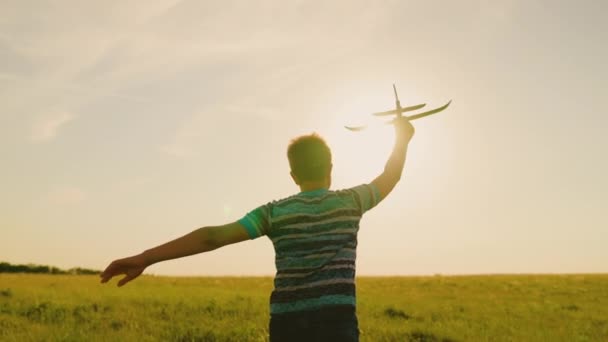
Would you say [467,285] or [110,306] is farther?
[467,285]

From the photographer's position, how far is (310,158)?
3.42 m

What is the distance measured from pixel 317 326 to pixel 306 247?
41 centimetres

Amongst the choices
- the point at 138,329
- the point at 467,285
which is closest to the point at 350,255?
the point at 138,329

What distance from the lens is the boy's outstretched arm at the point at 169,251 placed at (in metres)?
3.10

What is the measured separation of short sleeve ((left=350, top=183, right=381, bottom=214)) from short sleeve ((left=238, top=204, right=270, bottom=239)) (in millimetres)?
503

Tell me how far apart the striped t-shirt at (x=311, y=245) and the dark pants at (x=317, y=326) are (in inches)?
1.4

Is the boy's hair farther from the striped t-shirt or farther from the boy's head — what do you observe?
the striped t-shirt

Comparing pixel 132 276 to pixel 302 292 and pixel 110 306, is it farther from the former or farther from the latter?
pixel 110 306

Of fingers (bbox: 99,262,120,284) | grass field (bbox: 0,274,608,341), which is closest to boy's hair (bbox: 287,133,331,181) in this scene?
fingers (bbox: 99,262,120,284)

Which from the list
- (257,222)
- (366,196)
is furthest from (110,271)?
(366,196)

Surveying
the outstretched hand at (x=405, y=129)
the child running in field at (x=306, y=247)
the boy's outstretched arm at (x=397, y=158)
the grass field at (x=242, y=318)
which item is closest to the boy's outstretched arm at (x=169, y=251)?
the child running in field at (x=306, y=247)

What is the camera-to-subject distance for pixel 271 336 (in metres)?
3.33

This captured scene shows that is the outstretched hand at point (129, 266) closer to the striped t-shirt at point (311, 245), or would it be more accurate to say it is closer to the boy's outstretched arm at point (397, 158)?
the striped t-shirt at point (311, 245)

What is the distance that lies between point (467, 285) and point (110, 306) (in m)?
16.3
